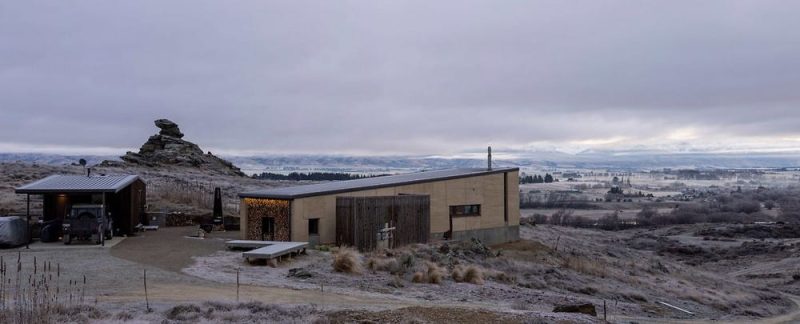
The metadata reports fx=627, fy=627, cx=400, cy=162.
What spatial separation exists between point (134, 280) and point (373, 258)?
666 centimetres

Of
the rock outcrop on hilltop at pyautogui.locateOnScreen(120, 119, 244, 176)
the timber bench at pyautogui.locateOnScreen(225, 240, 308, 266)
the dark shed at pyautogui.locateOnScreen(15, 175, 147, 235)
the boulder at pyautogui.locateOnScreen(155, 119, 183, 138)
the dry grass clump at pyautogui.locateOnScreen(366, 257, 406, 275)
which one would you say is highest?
the boulder at pyautogui.locateOnScreen(155, 119, 183, 138)

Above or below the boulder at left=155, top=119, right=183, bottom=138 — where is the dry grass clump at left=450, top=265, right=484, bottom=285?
below

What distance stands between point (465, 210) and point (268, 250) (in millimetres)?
13106

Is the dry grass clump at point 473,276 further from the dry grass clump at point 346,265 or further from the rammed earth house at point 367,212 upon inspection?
the rammed earth house at point 367,212

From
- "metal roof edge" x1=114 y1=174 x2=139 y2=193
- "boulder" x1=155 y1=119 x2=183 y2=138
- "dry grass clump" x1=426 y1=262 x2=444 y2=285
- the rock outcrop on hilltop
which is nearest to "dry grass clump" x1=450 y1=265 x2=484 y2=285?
"dry grass clump" x1=426 y1=262 x2=444 y2=285

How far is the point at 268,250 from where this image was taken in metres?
18.3

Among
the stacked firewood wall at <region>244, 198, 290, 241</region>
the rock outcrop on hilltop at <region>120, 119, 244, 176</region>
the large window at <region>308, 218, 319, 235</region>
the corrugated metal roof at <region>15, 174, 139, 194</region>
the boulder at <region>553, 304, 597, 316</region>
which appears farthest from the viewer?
the rock outcrop on hilltop at <region>120, 119, 244, 176</region>

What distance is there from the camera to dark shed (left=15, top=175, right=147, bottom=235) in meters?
21.9

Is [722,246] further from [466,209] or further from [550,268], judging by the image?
[550,268]

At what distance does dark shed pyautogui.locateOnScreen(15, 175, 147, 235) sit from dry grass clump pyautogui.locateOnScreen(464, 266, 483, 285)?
12.9 meters

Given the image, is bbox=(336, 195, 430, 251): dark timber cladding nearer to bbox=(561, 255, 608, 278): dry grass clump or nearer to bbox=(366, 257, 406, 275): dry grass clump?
bbox=(366, 257, 406, 275): dry grass clump

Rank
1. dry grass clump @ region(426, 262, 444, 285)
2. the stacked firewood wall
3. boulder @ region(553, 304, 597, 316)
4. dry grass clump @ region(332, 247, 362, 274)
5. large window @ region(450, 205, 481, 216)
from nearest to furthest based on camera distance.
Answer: boulder @ region(553, 304, 597, 316) → dry grass clump @ region(426, 262, 444, 285) → dry grass clump @ region(332, 247, 362, 274) → the stacked firewood wall → large window @ region(450, 205, 481, 216)

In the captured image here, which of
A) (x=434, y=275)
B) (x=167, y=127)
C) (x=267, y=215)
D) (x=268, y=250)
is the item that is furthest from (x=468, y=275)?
(x=167, y=127)

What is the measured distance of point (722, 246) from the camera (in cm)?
4922
